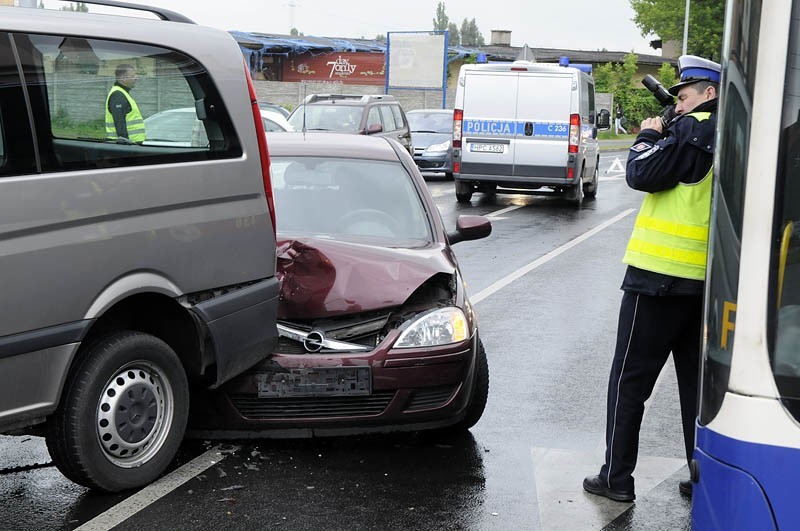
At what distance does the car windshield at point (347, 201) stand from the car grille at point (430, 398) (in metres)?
1.14

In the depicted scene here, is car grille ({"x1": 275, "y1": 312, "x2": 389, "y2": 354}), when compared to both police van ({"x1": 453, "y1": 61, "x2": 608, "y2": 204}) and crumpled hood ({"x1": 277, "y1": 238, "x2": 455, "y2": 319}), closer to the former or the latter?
crumpled hood ({"x1": 277, "y1": 238, "x2": 455, "y2": 319})

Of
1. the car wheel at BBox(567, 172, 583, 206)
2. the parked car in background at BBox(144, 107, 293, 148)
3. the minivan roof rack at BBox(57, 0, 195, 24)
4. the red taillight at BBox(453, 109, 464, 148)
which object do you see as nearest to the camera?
the parked car in background at BBox(144, 107, 293, 148)

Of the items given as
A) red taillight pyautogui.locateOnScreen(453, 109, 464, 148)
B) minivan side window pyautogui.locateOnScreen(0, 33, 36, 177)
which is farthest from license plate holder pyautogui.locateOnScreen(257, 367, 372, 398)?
red taillight pyautogui.locateOnScreen(453, 109, 464, 148)

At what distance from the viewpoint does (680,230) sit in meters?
4.45

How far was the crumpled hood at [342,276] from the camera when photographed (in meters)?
5.30

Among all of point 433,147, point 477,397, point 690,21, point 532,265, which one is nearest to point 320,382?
point 477,397

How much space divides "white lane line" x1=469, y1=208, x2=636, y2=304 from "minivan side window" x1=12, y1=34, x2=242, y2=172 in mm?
5165

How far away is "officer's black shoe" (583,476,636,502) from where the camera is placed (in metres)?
4.78

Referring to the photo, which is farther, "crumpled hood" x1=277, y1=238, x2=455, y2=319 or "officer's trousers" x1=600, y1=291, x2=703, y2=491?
"crumpled hood" x1=277, y1=238, x2=455, y2=319

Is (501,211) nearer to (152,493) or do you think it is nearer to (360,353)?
(360,353)

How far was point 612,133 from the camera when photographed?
179 feet

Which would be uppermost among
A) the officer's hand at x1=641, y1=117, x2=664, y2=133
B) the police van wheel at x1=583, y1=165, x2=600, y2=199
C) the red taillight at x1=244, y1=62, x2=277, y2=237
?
the officer's hand at x1=641, y1=117, x2=664, y2=133

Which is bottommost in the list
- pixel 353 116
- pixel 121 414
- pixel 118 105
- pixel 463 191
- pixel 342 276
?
pixel 463 191

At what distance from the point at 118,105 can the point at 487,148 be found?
47.9ft
